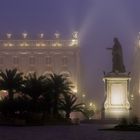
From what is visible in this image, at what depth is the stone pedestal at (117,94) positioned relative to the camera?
50.2 m

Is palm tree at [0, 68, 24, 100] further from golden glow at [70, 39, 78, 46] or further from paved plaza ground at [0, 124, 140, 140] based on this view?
golden glow at [70, 39, 78, 46]

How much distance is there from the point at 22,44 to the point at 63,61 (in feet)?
24.8

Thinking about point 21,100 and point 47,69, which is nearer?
point 21,100

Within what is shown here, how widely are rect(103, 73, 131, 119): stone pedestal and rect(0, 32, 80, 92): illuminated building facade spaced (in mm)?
41879

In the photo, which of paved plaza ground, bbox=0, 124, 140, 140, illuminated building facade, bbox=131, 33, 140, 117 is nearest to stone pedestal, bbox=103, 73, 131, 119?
paved plaza ground, bbox=0, 124, 140, 140

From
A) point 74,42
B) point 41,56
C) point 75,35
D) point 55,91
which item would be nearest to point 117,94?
point 55,91

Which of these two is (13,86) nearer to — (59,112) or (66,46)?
(59,112)

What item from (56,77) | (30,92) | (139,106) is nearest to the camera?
(30,92)

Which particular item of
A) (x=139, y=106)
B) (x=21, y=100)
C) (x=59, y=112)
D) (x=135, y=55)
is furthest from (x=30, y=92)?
(x=135, y=55)

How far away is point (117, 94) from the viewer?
165ft

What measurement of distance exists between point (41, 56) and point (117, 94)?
146 feet

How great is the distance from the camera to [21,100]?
46875mm

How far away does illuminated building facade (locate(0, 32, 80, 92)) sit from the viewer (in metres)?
93.2

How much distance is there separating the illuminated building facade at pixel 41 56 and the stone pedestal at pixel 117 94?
137ft
